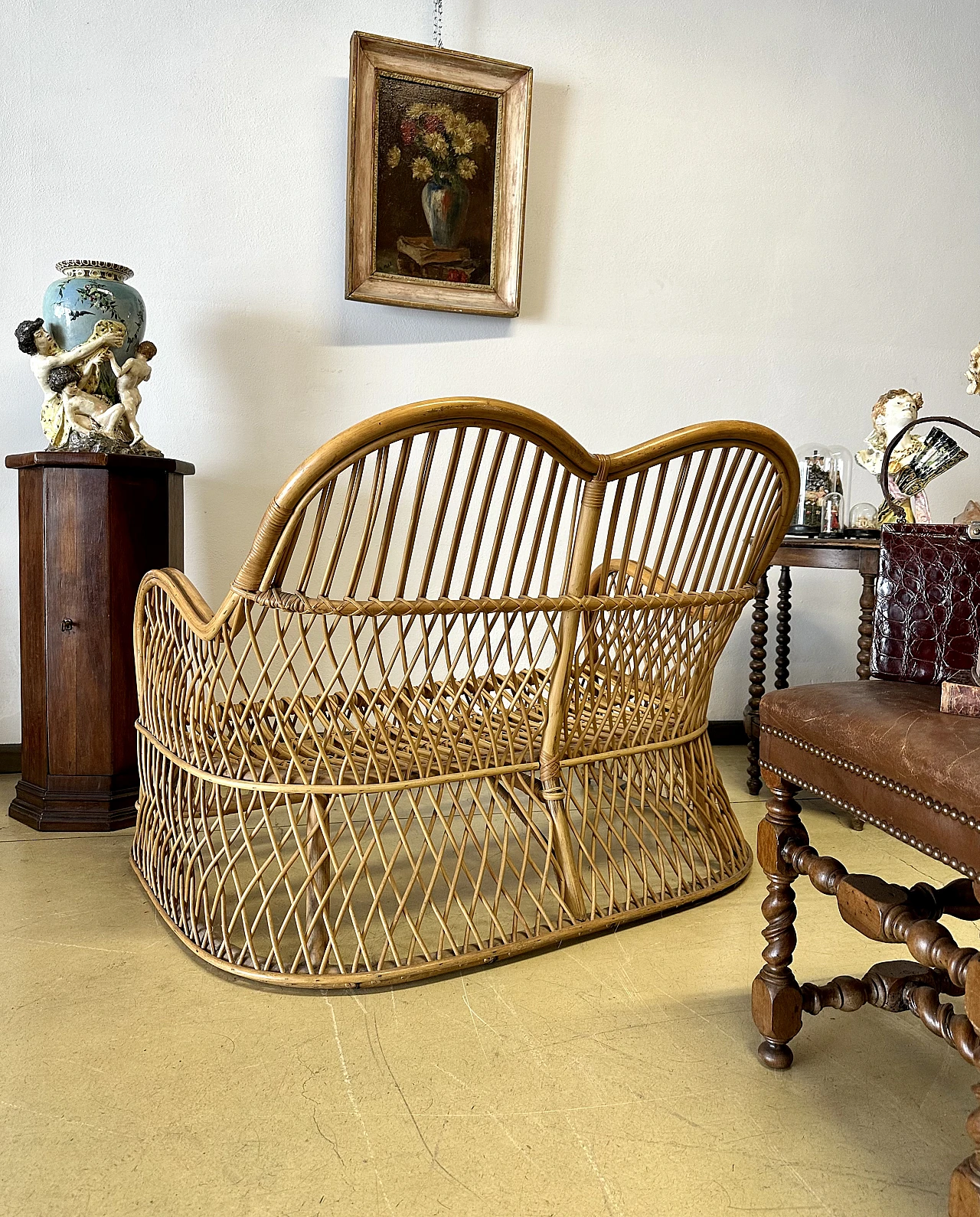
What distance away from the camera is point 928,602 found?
1.37 meters

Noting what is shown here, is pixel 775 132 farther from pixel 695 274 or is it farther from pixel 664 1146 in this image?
pixel 664 1146

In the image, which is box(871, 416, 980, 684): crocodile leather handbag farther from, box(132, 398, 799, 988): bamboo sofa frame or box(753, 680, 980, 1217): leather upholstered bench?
box(132, 398, 799, 988): bamboo sofa frame

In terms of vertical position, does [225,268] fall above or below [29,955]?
above

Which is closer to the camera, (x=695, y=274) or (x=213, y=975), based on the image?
(x=213, y=975)

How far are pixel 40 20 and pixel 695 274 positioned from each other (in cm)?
210

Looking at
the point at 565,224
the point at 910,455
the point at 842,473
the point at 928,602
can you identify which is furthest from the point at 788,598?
the point at 928,602

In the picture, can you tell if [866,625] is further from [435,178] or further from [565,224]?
[435,178]

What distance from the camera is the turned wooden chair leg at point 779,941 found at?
1.38 m

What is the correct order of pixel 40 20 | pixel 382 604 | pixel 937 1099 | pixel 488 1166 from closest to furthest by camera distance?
pixel 488 1166
pixel 937 1099
pixel 382 604
pixel 40 20

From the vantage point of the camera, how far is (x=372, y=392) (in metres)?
3.01

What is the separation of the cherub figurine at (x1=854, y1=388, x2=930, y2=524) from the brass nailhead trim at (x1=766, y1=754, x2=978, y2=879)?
1.32 m

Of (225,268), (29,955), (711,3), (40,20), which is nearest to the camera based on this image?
(29,955)

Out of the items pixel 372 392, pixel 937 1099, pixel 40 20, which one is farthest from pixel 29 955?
pixel 40 20

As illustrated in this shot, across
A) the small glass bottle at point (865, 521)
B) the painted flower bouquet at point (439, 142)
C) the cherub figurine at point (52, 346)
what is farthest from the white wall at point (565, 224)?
the cherub figurine at point (52, 346)
